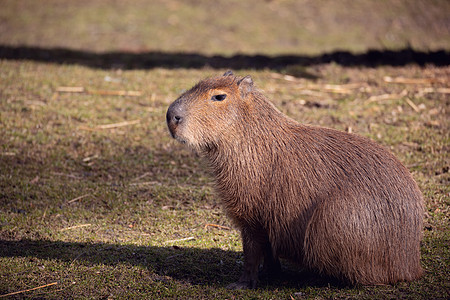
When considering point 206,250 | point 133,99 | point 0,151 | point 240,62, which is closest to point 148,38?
point 240,62

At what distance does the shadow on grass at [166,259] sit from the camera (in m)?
3.54

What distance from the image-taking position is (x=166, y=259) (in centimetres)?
376

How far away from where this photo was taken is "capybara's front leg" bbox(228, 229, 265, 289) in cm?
341

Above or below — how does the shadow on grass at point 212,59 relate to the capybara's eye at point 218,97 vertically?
below

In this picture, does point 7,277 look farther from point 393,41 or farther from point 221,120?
point 393,41

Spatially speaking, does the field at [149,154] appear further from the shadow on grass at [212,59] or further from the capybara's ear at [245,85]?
the capybara's ear at [245,85]

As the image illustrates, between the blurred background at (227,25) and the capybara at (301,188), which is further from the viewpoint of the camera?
the blurred background at (227,25)

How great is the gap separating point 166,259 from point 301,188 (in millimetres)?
1196

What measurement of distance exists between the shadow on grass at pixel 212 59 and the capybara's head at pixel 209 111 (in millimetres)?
4524

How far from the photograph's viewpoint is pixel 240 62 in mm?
8344

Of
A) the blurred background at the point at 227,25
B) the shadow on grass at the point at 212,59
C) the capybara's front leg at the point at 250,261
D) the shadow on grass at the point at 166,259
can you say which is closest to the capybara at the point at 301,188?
the capybara's front leg at the point at 250,261

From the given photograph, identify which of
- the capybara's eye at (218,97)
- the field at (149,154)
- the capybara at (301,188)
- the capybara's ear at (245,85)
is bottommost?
the field at (149,154)

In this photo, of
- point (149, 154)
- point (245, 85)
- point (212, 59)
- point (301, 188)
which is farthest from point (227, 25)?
point (301, 188)

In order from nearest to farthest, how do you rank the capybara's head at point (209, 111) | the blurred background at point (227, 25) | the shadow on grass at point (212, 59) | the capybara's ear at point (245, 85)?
the capybara's head at point (209, 111), the capybara's ear at point (245, 85), the shadow on grass at point (212, 59), the blurred background at point (227, 25)
